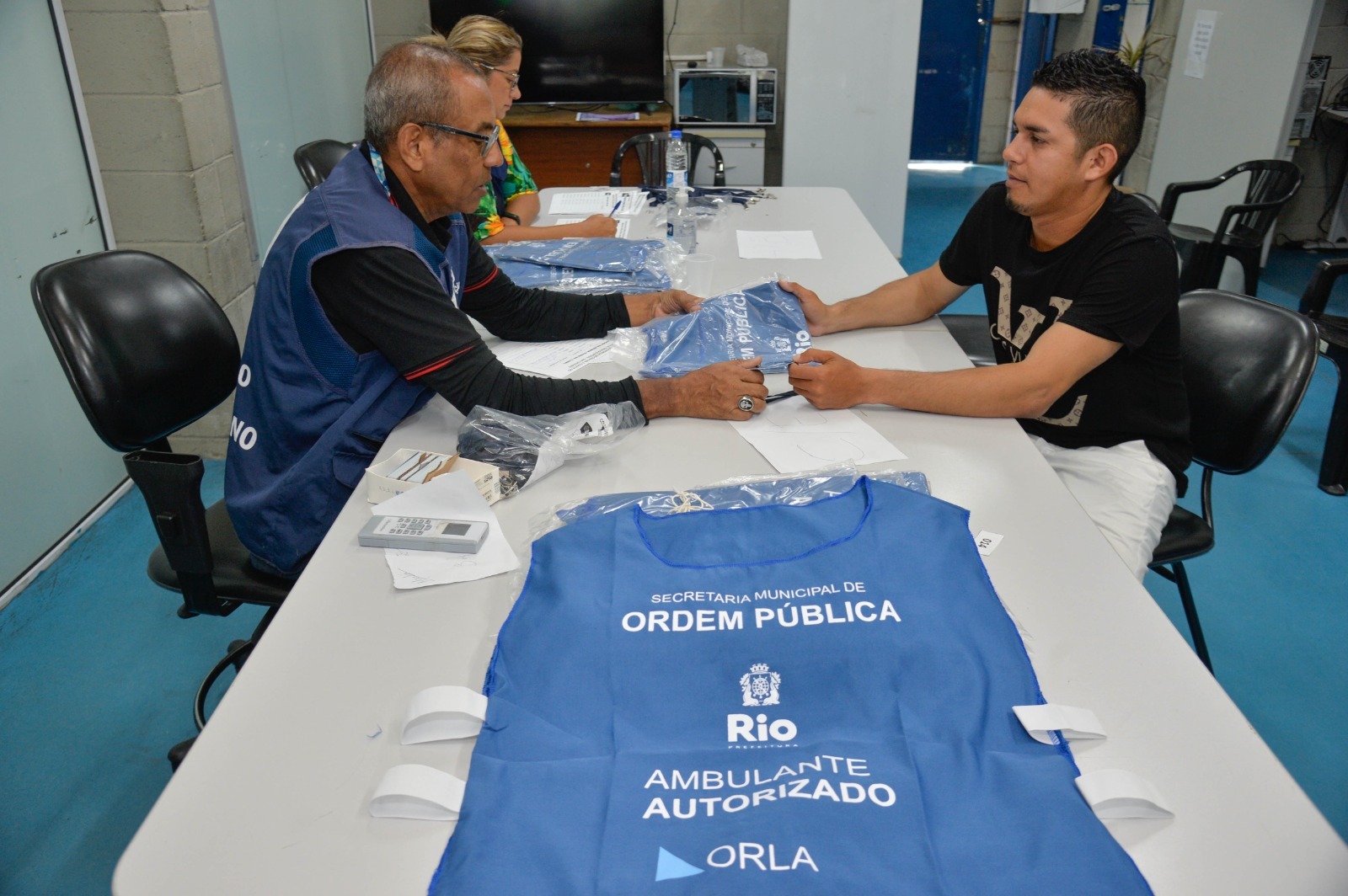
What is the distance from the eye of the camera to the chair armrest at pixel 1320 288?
120 inches

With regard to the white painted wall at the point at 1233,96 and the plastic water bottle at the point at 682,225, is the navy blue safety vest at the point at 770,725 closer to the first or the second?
the plastic water bottle at the point at 682,225

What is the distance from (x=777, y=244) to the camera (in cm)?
276

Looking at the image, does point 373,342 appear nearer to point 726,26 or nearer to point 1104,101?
point 1104,101

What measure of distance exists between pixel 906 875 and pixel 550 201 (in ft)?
9.43

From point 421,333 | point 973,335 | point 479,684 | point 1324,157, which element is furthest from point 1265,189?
point 479,684

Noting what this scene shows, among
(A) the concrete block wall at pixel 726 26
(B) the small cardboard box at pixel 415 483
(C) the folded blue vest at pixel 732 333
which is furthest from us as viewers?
(A) the concrete block wall at pixel 726 26

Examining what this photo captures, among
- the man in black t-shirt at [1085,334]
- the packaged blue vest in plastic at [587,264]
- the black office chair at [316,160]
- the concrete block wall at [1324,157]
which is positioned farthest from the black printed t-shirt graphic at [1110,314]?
the concrete block wall at [1324,157]

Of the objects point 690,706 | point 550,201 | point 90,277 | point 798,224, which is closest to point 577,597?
point 690,706

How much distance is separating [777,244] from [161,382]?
1699 millimetres

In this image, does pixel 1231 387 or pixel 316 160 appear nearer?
pixel 1231 387

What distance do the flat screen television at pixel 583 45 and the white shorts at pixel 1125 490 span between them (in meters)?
4.31

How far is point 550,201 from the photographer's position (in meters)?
3.30

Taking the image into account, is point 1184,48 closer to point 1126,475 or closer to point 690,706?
point 1126,475

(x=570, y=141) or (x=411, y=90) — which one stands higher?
(x=411, y=90)
